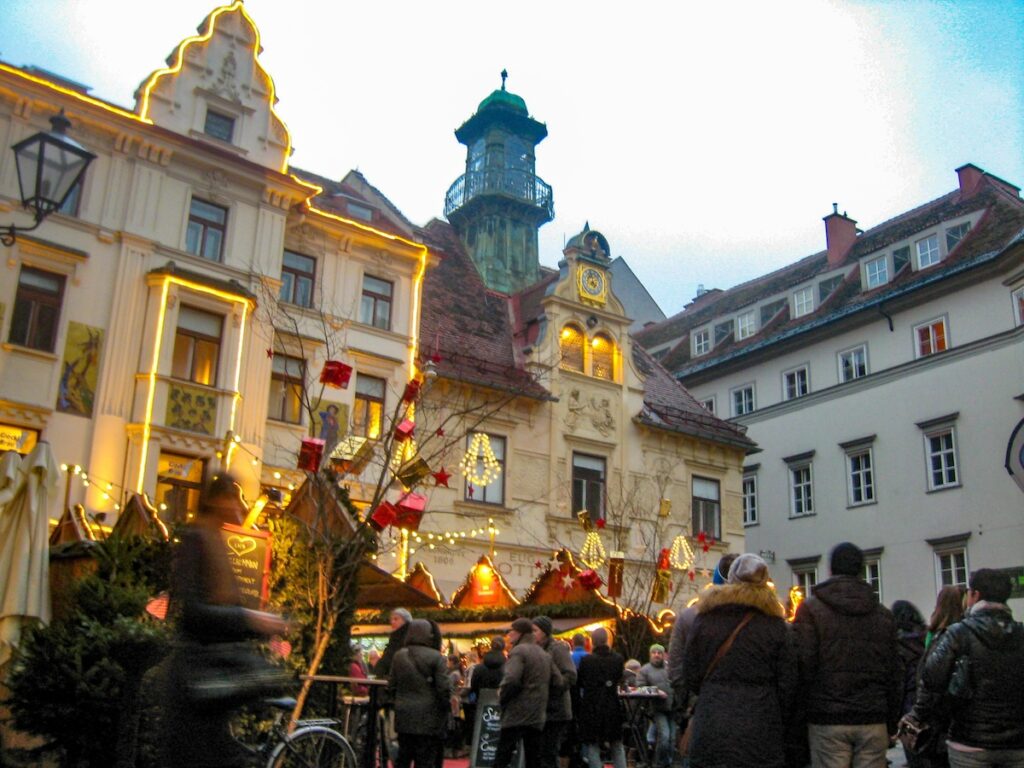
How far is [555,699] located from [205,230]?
15.0 meters

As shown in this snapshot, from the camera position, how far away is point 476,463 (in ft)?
86.1

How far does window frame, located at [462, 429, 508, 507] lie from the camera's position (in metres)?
26.3

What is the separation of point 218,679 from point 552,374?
2398 centimetres

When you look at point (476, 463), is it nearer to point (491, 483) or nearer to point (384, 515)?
point (491, 483)

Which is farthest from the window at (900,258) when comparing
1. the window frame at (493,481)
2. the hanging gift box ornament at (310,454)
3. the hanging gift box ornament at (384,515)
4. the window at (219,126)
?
the hanging gift box ornament at (310,454)

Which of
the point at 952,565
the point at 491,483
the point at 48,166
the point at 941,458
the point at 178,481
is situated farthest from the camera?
the point at 941,458

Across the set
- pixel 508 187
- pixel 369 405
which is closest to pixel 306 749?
pixel 369 405

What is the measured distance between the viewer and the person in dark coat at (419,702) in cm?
977

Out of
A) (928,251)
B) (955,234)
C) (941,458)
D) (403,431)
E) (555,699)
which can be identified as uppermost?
(955,234)

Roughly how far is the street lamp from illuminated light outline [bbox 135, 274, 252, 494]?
36.7 ft

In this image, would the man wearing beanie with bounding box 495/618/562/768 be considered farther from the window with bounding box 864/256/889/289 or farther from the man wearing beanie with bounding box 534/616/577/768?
the window with bounding box 864/256/889/289

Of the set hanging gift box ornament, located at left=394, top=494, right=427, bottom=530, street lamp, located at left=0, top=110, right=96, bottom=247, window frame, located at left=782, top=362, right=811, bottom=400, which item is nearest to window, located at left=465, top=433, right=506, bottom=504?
hanging gift box ornament, located at left=394, top=494, right=427, bottom=530

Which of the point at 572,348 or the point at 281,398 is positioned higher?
the point at 572,348

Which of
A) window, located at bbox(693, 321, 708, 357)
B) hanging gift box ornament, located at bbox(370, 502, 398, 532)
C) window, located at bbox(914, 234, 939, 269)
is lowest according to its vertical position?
hanging gift box ornament, located at bbox(370, 502, 398, 532)
